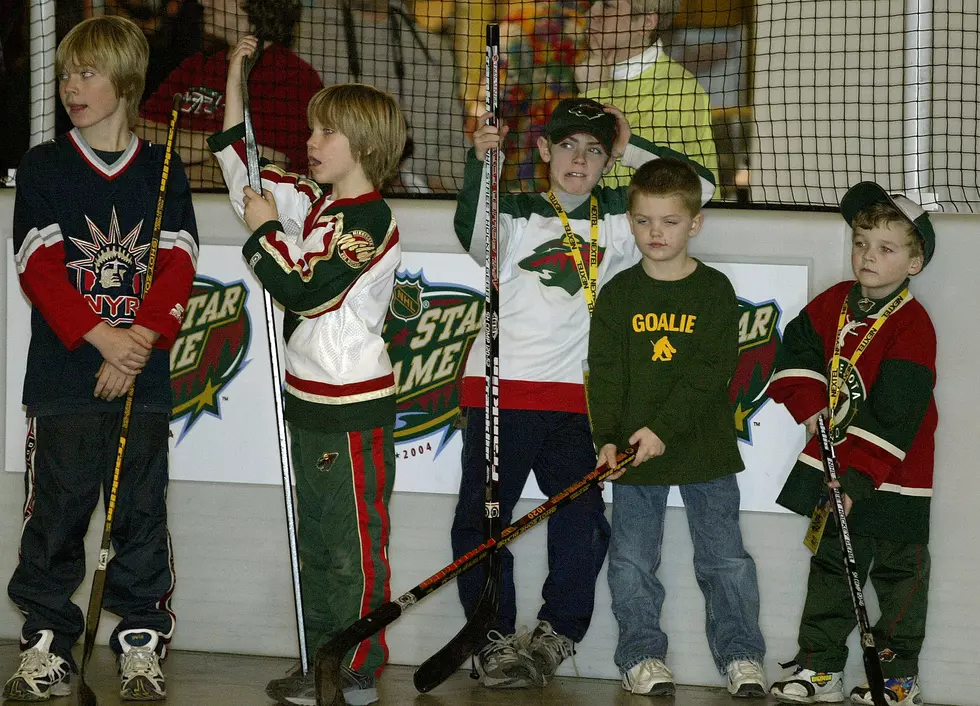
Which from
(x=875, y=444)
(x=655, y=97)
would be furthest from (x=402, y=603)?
(x=655, y=97)

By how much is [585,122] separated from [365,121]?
0.66 meters

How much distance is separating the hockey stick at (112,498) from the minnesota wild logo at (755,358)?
65.0 inches

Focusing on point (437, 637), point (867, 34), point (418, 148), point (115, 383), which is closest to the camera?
point (115, 383)

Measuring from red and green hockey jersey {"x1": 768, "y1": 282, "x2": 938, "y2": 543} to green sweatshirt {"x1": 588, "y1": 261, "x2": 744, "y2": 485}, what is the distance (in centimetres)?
21

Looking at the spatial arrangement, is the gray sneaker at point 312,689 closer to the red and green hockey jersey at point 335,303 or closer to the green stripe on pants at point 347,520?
the green stripe on pants at point 347,520

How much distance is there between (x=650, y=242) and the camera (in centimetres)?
317

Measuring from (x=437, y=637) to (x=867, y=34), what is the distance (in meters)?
2.48

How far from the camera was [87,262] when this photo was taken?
3035mm

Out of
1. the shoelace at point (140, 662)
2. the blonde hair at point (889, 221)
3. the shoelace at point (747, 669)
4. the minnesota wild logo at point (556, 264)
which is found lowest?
the shoelace at point (747, 669)

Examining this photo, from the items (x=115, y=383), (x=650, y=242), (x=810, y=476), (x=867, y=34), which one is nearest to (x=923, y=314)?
(x=810, y=476)

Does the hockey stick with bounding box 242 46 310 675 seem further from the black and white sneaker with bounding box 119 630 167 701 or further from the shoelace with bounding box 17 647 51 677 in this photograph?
the shoelace with bounding box 17 647 51 677

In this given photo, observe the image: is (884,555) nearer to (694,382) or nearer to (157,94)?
(694,382)

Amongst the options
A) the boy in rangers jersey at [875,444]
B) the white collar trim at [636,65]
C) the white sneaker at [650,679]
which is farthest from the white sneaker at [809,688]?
the white collar trim at [636,65]

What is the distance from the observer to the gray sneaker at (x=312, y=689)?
114 inches
